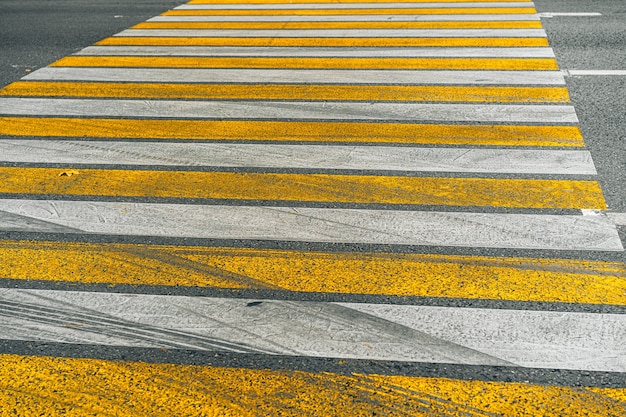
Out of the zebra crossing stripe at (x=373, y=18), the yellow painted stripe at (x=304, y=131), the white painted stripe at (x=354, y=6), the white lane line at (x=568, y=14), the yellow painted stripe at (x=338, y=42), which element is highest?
the white painted stripe at (x=354, y=6)

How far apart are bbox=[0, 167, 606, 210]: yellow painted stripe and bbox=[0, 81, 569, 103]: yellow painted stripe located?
1.85 m

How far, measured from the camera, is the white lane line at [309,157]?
219 inches

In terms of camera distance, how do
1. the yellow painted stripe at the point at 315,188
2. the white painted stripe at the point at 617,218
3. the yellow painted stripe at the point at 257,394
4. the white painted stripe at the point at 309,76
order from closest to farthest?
the yellow painted stripe at the point at 257,394
the white painted stripe at the point at 617,218
the yellow painted stripe at the point at 315,188
the white painted stripe at the point at 309,76

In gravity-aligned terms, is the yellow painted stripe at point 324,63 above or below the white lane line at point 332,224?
above

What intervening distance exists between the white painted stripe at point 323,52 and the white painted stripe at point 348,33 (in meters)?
0.64

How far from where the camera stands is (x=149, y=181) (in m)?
5.41

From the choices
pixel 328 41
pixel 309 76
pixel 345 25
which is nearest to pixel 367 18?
pixel 345 25

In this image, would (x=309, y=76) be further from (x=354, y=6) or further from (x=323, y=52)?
(x=354, y=6)

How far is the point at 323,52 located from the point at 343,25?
1466 millimetres

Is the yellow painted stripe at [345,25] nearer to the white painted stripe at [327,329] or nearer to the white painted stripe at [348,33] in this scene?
the white painted stripe at [348,33]

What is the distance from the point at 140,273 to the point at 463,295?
5.18 feet

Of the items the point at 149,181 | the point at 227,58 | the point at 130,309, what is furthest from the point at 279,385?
the point at 227,58

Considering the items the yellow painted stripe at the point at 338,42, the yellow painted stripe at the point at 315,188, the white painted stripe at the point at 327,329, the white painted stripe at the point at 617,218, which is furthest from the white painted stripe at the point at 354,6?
the white painted stripe at the point at 327,329

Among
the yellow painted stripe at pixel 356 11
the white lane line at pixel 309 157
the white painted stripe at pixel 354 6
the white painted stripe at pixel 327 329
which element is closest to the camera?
the white painted stripe at pixel 327 329
